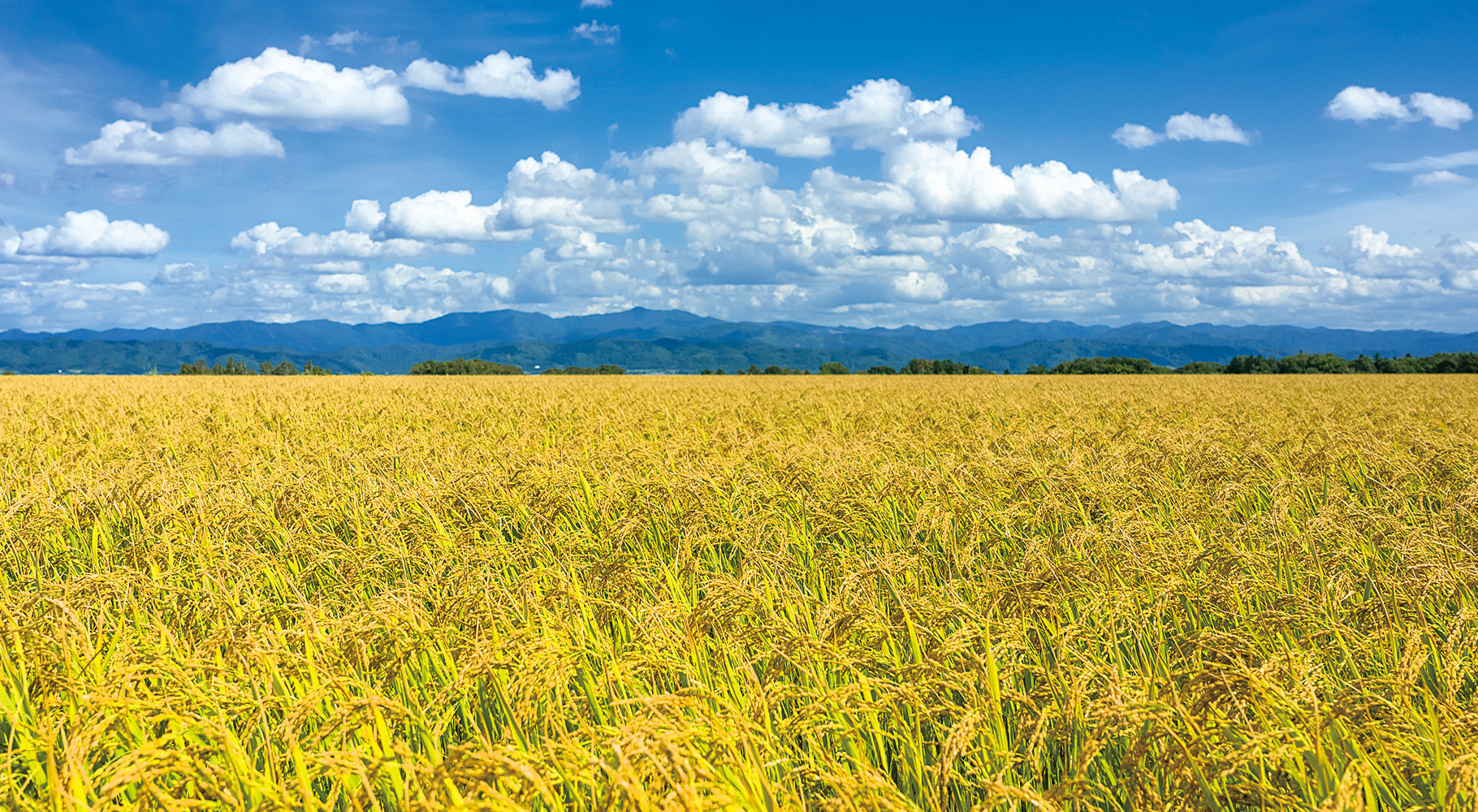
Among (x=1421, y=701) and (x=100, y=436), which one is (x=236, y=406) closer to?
(x=100, y=436)

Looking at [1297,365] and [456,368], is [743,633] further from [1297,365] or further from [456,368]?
[1297,365]

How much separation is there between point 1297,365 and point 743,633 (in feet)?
317

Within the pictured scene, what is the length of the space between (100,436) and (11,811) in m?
10.6

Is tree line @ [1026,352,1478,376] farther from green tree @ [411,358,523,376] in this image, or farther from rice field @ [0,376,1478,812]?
rice field @ [0,376,1478,812]

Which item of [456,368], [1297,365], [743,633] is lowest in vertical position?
[743,633]

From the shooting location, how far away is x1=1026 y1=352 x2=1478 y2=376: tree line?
7175cm

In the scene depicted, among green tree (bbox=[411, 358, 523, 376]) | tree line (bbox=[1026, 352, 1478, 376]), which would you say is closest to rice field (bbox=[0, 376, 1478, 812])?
tree line (bbox=[1026, 352, 1478, 376])

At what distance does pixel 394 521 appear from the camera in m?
5.17

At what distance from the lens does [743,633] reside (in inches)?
129

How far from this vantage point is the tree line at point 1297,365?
7175 cm

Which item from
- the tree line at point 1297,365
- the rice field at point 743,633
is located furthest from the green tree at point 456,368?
the rice field at point 743,633

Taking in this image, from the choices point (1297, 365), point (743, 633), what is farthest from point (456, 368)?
point (1297, 365)

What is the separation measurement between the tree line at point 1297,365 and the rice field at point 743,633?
69.7 meters

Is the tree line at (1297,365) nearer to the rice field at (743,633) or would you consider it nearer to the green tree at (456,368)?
the green tree at (456,368)
